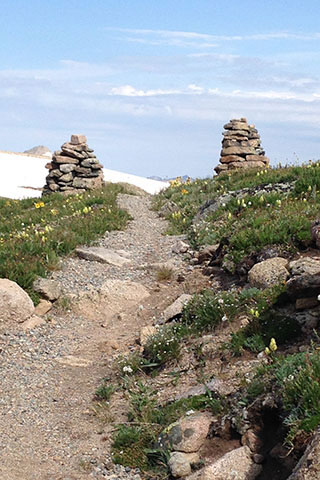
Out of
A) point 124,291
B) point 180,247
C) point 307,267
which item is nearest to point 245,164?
point 180,247

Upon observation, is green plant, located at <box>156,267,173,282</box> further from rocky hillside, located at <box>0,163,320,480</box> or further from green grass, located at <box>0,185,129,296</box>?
green grass, located at <box>0,185,129,296</box>

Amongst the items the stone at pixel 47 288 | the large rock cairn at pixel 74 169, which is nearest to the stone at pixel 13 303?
the stone at pixel 47 288

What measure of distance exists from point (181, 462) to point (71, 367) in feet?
12.8

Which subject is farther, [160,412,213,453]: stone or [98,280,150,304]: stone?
[98,280,150,304]: stone

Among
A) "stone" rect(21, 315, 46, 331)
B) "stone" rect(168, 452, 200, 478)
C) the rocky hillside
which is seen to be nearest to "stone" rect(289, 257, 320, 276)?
the rocky hillside

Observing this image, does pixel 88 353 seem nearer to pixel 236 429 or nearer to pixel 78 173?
pixel 236 429

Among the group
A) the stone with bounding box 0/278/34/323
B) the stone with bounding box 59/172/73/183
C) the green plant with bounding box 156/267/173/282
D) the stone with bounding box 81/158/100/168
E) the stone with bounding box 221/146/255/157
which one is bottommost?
the stone with bounding box 0/278/34/323

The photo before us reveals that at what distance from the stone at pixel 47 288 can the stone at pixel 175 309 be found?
2.37m

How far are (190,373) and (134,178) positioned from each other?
139ft

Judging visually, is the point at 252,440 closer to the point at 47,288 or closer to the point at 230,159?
the point at 47,288

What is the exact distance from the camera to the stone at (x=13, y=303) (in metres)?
10.8

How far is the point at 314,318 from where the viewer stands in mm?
8273

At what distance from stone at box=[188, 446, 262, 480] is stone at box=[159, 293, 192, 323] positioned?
4.72 m

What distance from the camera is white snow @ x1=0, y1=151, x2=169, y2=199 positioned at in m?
39.2
